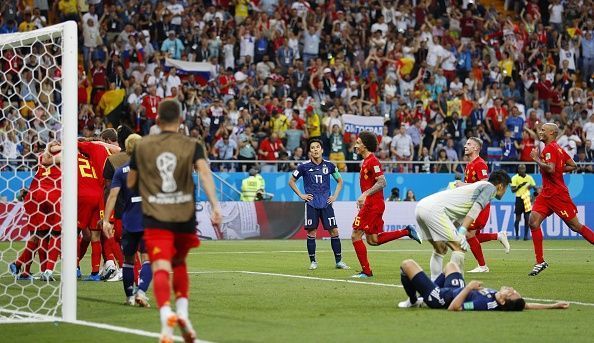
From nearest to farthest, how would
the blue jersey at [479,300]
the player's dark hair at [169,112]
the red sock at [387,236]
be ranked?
the player's dark hair at [169,112] < the blue jersey at [479,300] < the red sock at [387,236]

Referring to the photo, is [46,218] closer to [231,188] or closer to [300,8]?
[231,188]

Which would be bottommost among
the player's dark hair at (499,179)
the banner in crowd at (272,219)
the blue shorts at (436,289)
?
the banner in crowd at (272,219)

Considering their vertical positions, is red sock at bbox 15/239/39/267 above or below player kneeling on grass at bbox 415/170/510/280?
below

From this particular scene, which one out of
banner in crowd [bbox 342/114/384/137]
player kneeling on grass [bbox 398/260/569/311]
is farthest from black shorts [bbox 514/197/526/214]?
player kneeling on grass [bbox 398/260/569/311]

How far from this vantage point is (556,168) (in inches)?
756

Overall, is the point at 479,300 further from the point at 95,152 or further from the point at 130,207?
the point at 95,152

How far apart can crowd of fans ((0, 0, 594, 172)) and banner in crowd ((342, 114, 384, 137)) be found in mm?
210

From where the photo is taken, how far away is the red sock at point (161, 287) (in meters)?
9.01

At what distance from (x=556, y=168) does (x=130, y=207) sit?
358 inches

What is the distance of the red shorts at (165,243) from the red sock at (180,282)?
12 cm

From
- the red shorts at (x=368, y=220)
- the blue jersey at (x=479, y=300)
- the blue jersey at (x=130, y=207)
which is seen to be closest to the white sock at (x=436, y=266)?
the blue jersey at (x=479, y=300)

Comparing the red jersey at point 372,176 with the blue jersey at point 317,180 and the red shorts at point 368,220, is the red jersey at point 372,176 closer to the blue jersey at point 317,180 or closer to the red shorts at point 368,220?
the red shorts at point 368,220

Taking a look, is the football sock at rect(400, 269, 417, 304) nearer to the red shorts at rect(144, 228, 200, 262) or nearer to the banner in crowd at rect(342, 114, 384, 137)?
the red shorts at rect(144, 228, 200, 262)

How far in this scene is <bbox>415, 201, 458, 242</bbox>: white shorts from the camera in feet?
42.0
